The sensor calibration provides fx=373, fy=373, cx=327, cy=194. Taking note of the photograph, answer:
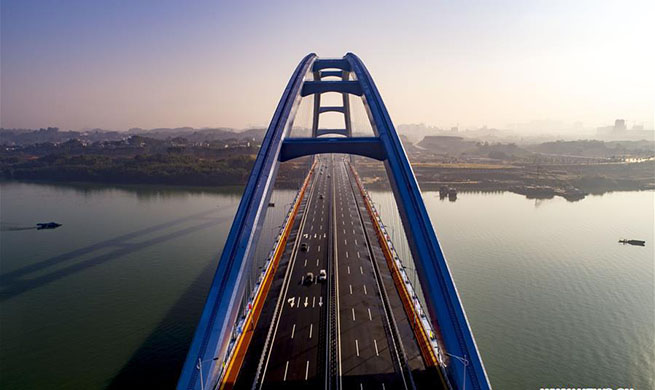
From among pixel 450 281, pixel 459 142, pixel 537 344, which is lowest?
pixel 537 344

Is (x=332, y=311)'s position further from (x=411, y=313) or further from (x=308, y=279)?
(x=308, y=279)

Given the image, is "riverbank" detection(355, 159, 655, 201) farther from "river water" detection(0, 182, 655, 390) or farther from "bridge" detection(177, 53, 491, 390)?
"bridge" detection(177, 53, 491, 390)

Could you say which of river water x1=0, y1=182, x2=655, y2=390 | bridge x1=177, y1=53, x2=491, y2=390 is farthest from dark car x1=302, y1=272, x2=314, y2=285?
river water x1=0, y1=182, x2=655, y2=390

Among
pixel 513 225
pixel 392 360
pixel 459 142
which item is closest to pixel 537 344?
pixel 392 360

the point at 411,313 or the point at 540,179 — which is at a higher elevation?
the point at 540,179

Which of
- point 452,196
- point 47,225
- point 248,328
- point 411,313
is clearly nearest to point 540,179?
point 452,196

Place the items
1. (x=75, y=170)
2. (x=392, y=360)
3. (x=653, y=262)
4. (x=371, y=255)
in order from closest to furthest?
(x=392, y=360) < (x=371, y=255) < (x=653, y=262) < (x=75, y=170)

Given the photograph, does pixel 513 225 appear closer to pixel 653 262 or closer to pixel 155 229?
pixel 653 262
